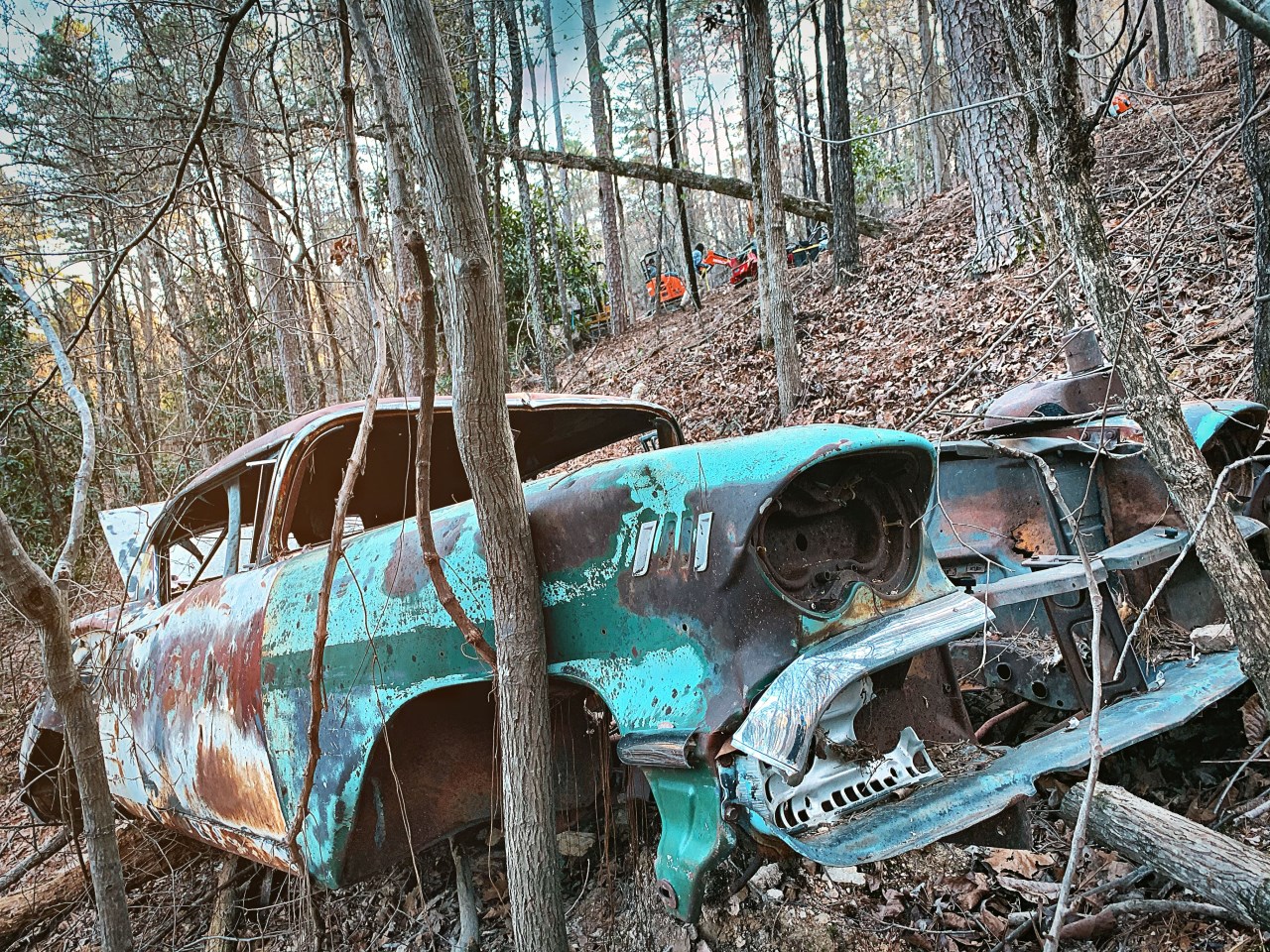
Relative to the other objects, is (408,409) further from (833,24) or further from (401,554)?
(833,24)

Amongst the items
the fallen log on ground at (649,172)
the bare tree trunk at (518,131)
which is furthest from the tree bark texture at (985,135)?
the bare tree trunk at (518,131)

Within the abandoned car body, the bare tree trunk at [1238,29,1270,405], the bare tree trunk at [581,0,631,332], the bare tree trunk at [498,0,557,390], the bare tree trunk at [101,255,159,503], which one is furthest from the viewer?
the bare tree trunk at [581,0,631,332]

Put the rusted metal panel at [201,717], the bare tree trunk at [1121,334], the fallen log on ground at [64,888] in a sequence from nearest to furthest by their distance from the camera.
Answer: the bare tree trunk at [1121,334]
the rusted metal panel at [201,717]
the fallen log on ground at [64,888]

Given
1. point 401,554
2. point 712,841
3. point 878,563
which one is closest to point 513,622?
point 401,554

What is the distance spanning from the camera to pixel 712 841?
1846 millimetres

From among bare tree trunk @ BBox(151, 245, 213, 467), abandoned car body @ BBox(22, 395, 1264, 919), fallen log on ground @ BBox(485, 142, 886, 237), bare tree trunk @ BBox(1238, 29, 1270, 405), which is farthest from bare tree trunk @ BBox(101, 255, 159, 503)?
bare tree trunk @ BBox(1238, 29, 1270, 405)

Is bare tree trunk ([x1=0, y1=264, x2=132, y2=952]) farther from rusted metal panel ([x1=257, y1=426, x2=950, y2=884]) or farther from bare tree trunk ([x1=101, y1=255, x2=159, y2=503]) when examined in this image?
bare tree trunk ([x1=101, y1=255, x2=159, y2=503])

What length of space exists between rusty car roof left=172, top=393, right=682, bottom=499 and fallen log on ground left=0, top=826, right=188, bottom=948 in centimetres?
175

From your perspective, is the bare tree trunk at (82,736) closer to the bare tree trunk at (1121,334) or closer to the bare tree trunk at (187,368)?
the bare tree trunk at (187,368)

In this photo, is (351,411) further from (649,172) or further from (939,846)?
(649,172)

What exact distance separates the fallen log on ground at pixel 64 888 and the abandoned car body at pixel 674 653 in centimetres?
76

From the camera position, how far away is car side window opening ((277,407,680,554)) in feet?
10.4

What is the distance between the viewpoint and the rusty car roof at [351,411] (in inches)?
117

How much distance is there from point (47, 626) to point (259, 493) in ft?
2.61
